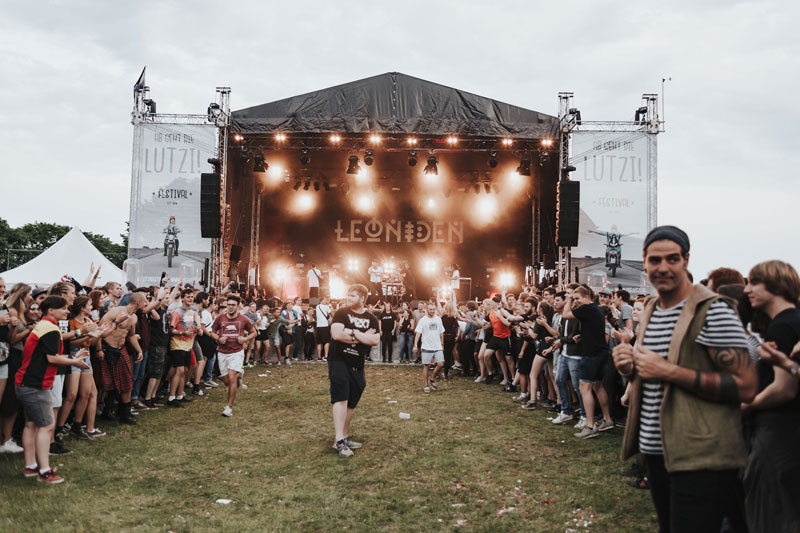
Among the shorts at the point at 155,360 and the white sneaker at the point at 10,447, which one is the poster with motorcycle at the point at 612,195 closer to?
the shorts at the point at 155,360

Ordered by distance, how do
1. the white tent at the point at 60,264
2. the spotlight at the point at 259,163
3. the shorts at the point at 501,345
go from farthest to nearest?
the white tent at the point at 60,264, the spotlight at the point at 259,163, the shorts at the point at 501,345

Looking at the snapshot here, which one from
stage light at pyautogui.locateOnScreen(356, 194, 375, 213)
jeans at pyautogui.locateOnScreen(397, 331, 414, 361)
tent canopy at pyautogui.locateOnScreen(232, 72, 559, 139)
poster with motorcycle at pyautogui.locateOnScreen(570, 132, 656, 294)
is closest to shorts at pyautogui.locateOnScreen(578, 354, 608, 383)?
jeans at pyautogui.locateOnScreen(397, 331, 414, 361)

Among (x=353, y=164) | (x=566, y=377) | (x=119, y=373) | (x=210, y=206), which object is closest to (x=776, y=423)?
(x=566, y=377)

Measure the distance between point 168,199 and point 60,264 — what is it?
18.4 ft

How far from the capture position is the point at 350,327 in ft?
19.4

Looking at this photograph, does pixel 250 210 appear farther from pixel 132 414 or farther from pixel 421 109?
pixel 132 414

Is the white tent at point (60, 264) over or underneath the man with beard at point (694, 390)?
over

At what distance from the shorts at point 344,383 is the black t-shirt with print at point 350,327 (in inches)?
2.5

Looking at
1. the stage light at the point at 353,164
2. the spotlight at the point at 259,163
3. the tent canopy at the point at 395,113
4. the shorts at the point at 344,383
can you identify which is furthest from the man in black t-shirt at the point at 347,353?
the spotlight at the point at 259,163

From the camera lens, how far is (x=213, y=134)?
51.4 feet

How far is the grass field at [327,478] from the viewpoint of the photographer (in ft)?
13.4

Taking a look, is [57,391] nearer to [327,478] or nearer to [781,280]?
[327,478]

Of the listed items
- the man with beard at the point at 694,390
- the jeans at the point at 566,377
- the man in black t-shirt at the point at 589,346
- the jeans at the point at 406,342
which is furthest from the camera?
the jeans at the point at 406,342

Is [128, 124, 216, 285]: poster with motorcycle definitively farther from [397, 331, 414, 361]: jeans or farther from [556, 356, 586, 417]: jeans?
[556, 356, 586, 417]: jeans
